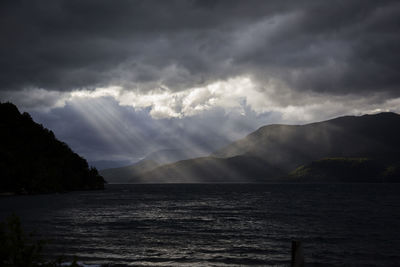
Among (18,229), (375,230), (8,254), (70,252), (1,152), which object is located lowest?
(375,230)

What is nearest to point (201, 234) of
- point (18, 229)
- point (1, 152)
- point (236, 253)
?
point (236, 253)

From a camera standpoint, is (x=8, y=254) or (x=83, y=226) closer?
(x=8, y=254)

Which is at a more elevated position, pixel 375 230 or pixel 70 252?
pixel 70 252

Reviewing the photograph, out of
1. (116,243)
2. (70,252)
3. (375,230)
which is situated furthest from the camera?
(375,230)

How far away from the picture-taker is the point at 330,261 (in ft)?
92.2

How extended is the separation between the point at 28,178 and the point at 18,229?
187m

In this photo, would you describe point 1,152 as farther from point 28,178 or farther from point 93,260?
point 93,260

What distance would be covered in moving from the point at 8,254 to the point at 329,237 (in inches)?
1494

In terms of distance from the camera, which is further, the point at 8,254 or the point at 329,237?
the point at 329,237

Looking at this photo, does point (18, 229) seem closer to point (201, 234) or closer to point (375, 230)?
point (201, 234)

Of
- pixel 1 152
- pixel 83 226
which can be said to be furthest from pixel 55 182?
pixel 83 226

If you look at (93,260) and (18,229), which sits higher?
(18,229)

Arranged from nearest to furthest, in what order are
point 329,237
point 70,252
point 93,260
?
point 93,260 → point 70,252 → point 329,237

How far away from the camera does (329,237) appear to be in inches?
1575
